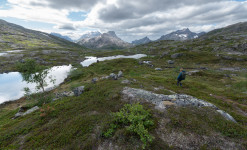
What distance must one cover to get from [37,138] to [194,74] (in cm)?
5450

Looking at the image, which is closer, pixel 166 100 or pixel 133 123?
pixel 133 123

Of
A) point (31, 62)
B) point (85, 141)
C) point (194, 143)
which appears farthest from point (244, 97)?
point (31, 62)

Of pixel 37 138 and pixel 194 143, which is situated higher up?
pixel 194 143

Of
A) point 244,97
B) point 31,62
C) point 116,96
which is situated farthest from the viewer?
point 31,62

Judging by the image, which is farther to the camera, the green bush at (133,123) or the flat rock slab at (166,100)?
the flat rock slab at (166,100)

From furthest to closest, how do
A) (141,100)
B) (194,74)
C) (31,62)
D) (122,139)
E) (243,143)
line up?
(194,74) → (31,62) → (141,100) → (122,139) → (243,143)

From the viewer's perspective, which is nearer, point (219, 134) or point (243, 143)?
point (243, 143)

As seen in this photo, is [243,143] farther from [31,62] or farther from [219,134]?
[31,62]

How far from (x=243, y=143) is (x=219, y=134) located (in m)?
1.50

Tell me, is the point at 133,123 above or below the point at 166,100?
above

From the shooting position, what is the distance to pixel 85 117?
12.9 metres

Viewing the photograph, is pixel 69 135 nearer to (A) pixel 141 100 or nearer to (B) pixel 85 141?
(B) pixel 85 141

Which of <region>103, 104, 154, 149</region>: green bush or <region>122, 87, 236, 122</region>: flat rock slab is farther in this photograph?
<region>122, 87, 236, 122</region>: flat rock slab

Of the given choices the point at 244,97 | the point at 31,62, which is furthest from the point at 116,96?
the point at 244,97
